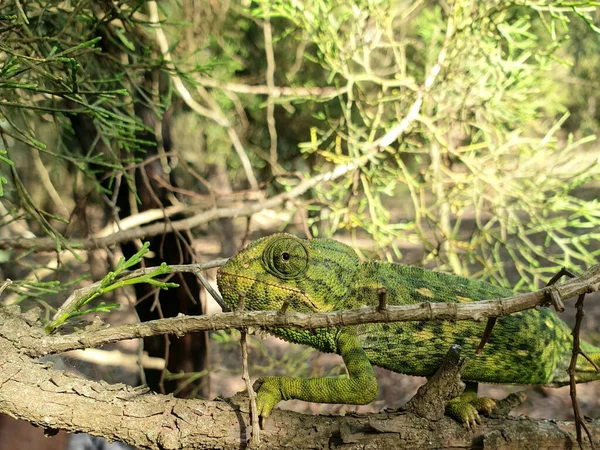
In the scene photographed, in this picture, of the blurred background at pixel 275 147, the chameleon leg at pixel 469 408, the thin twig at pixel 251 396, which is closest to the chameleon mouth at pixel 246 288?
the blurred background at pixel 275 147

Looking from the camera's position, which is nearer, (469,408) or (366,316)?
(366,316)

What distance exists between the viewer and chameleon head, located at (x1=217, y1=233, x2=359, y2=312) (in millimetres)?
1630

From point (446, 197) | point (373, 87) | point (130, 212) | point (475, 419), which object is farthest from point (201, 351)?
point (373, 87)

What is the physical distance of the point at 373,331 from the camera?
1.77 m

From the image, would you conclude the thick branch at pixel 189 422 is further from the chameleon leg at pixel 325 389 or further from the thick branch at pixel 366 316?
the thick branch at pixel 366 316

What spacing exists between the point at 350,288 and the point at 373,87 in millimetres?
5843

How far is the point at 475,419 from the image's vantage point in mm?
1586

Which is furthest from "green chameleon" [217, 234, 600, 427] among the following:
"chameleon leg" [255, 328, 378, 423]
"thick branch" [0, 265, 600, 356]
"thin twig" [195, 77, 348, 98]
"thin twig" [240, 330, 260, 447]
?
"thin twig" [195, 77, 348, 98]

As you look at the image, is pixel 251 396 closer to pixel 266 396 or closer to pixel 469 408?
pixel 266 396

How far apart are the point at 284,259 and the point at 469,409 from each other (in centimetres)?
72

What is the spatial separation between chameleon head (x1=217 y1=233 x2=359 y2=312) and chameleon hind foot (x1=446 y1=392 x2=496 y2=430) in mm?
478

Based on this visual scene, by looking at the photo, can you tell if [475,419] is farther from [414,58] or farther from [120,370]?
[120,370]

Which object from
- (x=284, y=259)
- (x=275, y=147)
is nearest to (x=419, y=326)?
(x=284, y=259)

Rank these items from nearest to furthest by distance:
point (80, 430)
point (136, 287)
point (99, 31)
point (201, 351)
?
point (80, 430), point (99, 31), point (136, 287), point (201, 351)
